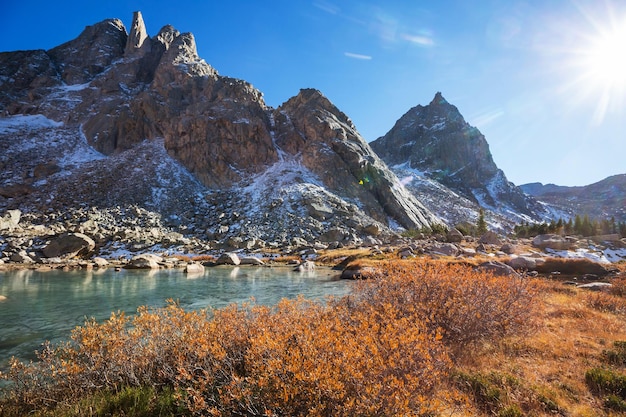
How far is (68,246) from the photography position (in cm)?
4459

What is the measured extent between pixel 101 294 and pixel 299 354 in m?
22.4

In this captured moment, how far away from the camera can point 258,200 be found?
7556 cm

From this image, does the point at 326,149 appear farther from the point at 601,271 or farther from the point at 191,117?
the point at 601,271

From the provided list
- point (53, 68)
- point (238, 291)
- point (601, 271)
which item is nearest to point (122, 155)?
point (53, 68)

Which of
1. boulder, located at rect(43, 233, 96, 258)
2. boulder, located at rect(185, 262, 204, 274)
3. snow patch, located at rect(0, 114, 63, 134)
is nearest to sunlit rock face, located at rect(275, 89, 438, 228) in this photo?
boulder, located at rect(185, 262, 204, 274)

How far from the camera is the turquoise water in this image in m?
13.5

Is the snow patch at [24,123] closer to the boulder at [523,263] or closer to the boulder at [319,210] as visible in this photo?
the boulder at [319,210]

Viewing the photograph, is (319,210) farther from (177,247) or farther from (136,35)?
(136,35)

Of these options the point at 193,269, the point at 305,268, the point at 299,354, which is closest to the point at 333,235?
the point at 305,268

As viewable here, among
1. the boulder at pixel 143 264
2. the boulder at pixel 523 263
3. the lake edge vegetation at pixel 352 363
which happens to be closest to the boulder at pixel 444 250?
the boulder at pixel 523 263

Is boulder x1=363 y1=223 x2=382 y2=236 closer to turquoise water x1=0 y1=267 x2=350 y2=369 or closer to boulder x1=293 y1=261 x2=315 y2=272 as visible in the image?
boulder x1=293 y1=261 x2=315 y2=272

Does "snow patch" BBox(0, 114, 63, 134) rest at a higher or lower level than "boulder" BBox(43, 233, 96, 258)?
higher

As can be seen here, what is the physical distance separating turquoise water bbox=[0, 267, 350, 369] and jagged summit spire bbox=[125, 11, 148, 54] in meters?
124

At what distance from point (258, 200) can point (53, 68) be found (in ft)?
370
